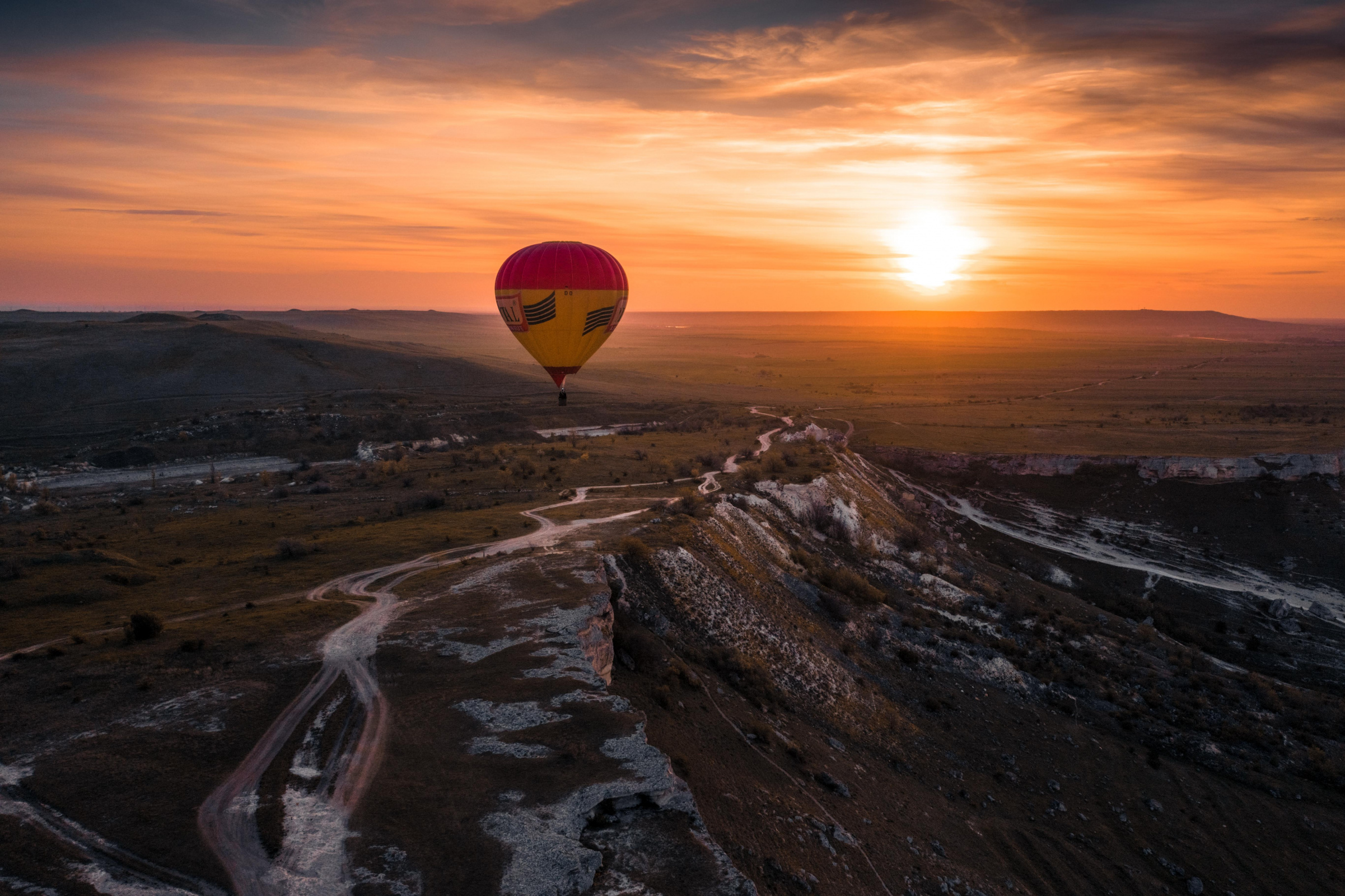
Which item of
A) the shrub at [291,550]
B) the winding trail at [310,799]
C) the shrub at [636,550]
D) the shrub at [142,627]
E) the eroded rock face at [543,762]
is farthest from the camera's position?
the shrub at [291,550]

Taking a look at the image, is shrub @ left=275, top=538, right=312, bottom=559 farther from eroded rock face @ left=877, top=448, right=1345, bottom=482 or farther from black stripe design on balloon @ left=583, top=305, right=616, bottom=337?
eroded rock face @ left=877, top=448, right=1345, bottom=482

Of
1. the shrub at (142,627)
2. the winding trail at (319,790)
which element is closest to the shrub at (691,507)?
the winding trail at (319,790)

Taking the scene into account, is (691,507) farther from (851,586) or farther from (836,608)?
(836,608)

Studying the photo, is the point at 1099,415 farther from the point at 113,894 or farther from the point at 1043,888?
the point at 113,894

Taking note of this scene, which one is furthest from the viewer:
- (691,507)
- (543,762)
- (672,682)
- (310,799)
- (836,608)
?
(691,507)

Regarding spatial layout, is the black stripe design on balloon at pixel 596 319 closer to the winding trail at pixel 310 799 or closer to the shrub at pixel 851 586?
the shrub at pixel 851 586

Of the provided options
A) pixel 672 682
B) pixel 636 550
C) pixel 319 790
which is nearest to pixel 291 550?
pixel 636 550
